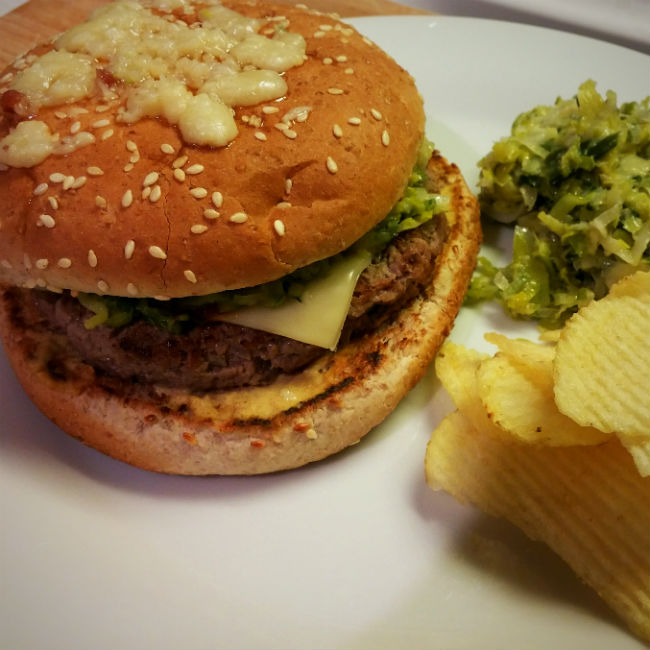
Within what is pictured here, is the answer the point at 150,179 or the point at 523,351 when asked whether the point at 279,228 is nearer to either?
the point at 150,179

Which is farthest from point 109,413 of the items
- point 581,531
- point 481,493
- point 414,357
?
point 581,531

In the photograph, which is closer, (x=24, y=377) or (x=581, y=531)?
Answer: (x=581, y=531)

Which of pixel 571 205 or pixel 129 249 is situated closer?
pixel 129 249

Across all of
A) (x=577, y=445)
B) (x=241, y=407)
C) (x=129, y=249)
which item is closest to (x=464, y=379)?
(x=577, y=445)

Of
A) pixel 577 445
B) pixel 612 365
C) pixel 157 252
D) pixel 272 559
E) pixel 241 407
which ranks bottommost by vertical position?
pixel 272 559

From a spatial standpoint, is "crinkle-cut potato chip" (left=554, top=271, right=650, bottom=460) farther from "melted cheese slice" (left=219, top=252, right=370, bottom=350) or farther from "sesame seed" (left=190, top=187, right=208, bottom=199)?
"sesame seed" (left=190, top=187, right=208, bottom=199)

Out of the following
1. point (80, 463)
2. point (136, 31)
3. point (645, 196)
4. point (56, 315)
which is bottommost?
point (80, 463)

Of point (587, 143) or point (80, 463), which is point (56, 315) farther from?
point (587, 143)
